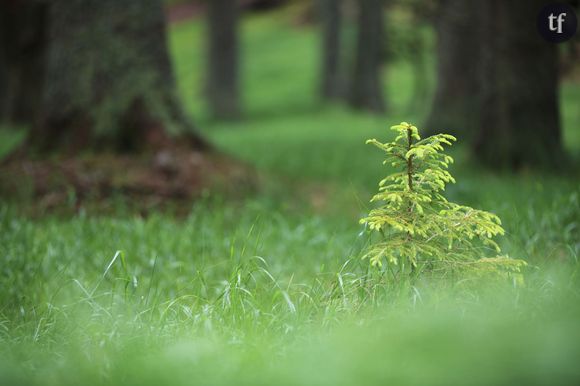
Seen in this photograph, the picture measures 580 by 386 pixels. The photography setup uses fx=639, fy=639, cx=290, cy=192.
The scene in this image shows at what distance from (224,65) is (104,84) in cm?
1326

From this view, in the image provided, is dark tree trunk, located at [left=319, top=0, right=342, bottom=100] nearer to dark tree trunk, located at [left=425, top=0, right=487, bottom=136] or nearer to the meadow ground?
dark tree trunk, located at [left=425, top=0, right=487, bottom=136]

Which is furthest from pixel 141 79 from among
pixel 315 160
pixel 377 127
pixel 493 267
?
pixel 377 127

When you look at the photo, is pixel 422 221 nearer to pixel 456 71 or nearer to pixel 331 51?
pixel 456 71

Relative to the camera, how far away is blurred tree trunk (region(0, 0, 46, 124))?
542 inches

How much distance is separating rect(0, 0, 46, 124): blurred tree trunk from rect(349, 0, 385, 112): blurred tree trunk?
1141 cm

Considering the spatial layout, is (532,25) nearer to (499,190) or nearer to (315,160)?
(499,190)

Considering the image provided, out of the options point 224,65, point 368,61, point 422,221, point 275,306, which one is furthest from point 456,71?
point 368,61

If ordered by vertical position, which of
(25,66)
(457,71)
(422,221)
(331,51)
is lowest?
(422,221)

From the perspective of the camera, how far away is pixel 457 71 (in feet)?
36.5

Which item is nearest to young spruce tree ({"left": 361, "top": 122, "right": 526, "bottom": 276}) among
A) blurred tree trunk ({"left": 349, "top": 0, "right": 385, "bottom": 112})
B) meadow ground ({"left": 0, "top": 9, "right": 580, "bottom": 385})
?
meadow ground ({"left": 0, "top": 9, "right": 580, "bottom": 385})

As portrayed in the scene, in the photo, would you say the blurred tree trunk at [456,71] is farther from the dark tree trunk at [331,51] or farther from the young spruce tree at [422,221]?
the dark tree trunk at [331,51]

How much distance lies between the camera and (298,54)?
115 ft

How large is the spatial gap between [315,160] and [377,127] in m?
6.47

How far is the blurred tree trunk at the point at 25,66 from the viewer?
13758 mm
